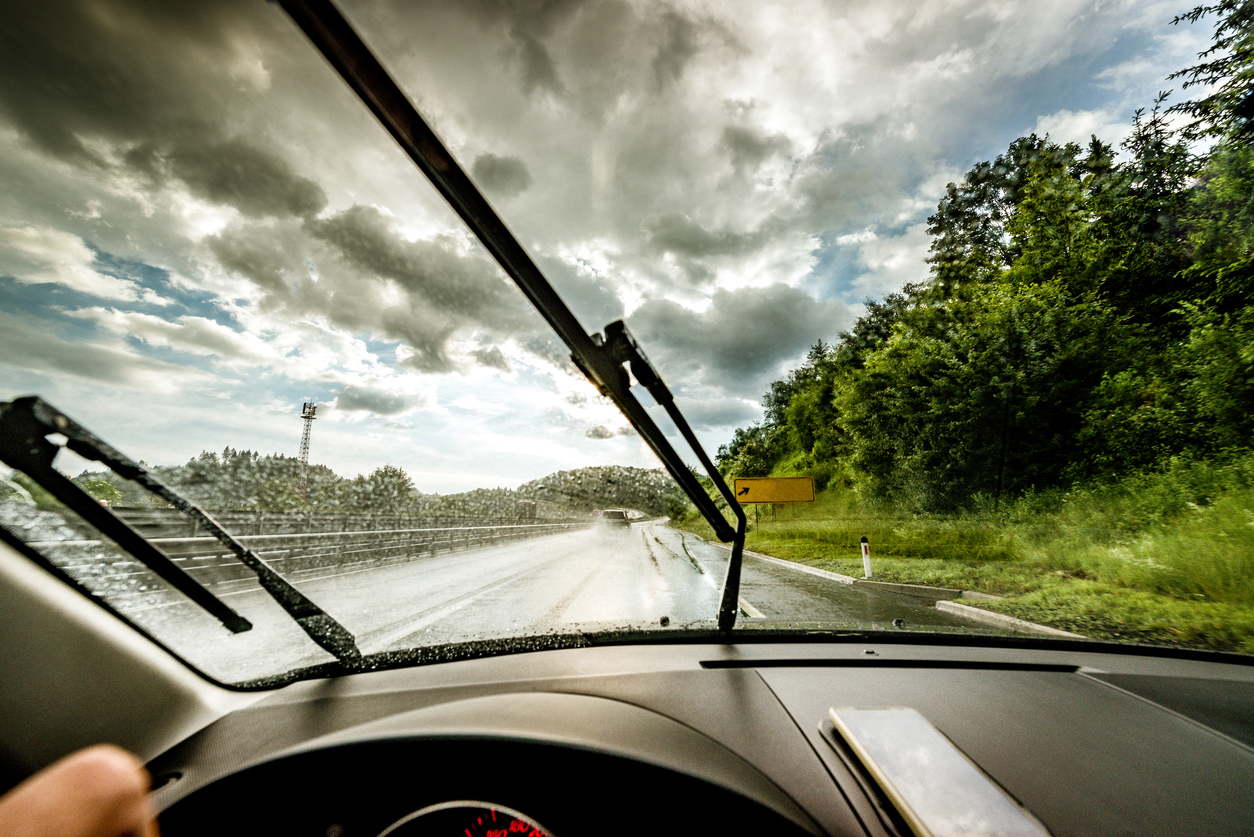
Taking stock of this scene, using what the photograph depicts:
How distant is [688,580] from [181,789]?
29.3ft

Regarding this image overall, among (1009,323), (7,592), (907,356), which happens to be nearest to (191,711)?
(7,592)

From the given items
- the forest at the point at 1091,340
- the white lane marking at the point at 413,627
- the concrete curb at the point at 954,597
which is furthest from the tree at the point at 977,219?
the white lane marking at the point at 413,627

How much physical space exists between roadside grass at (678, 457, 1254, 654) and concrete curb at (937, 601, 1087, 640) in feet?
0.56

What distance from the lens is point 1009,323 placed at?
658 inches

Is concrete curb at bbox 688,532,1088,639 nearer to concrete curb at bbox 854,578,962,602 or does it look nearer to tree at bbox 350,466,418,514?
concrete curb at bbox 854,578,962,602

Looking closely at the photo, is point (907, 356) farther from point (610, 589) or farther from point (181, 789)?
point (181, 789)

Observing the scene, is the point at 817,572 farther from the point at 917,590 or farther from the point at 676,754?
the point at 676,754

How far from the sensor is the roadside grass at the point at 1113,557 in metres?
4.98

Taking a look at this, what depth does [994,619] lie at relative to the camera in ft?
19.0

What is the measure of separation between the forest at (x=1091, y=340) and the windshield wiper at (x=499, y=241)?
1499 centimetres

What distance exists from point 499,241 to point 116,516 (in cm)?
172

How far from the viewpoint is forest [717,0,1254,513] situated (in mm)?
11148

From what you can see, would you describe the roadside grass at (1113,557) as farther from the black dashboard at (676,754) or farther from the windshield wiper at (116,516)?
the windshield wiper at (116,516)

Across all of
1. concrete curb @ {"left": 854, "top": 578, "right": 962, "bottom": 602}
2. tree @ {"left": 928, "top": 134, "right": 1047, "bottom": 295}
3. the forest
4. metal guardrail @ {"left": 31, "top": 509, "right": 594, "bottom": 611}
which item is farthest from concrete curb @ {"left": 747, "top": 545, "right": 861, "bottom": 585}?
tree @ {"left": 928, "top": 134, "right": 1047, "bottom": 295}
